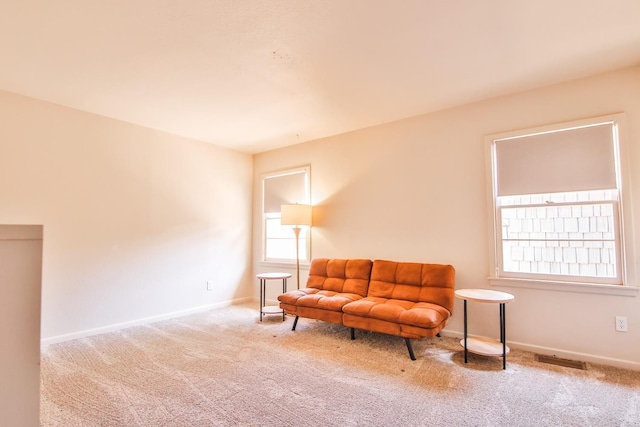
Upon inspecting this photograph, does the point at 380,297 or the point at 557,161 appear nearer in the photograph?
the point at 557,161

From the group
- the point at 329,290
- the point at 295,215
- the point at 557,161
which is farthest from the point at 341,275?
the point at 557,161

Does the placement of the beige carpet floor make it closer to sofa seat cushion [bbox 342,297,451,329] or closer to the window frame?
sofa seat cushion [bbox 342,297,451,329]

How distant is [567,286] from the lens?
9.50 ft

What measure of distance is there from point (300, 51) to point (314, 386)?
8.67 feet

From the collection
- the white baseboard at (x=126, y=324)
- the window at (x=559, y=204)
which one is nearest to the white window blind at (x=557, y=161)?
the window at (x=559, y=204)

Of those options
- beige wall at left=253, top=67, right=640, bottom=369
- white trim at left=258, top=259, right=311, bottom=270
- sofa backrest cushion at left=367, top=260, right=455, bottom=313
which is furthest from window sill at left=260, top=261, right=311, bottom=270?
sofa backrest cushion at left=367, top=260, right=455, bottom=313

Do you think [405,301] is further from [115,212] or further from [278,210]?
[115,212]

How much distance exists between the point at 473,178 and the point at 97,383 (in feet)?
13.1

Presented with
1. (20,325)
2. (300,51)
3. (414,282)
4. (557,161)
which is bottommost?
(414,282)

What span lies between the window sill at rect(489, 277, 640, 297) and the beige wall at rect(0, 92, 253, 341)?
13.0ft

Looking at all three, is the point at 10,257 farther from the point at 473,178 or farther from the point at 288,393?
the point at 473,178

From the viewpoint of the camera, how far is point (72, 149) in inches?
140

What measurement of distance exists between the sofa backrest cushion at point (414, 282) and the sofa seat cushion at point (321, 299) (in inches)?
12.7

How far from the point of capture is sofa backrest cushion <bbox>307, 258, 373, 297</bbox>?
12.6 feet
